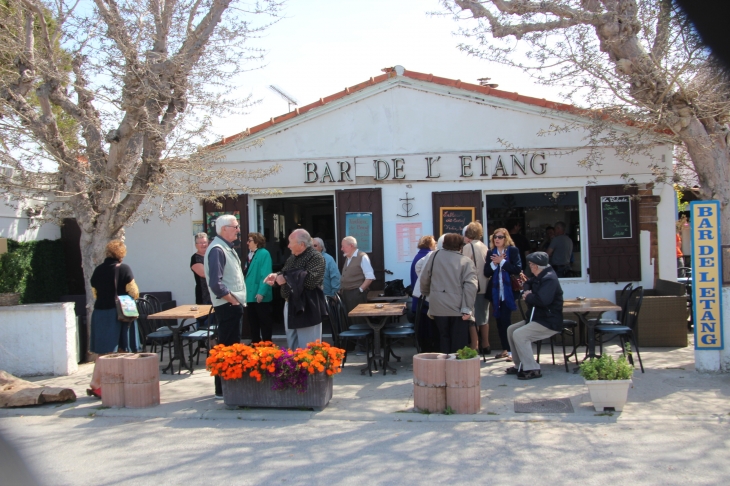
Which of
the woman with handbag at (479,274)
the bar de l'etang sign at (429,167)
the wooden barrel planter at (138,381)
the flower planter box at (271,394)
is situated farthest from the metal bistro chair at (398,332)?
the wooden barrel planter at (138,381)

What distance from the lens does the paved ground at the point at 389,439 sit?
4594 mm

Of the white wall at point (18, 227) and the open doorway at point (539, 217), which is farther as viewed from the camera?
the open doorway at point (539, 217)

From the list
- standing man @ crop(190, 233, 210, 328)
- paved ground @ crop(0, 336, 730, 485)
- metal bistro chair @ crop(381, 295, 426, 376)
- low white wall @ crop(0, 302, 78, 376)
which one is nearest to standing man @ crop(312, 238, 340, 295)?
metal bistro chair @ crop(381, 295, 426, 376)

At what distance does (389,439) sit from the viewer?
5383mm

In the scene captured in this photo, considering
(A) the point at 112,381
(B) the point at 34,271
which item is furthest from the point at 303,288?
(B) the point at 34,271

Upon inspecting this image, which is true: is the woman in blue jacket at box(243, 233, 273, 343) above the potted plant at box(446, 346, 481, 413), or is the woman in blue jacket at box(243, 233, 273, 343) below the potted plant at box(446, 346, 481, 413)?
above

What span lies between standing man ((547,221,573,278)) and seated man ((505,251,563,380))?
12.0ft

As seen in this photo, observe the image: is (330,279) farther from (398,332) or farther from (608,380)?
(608,380)

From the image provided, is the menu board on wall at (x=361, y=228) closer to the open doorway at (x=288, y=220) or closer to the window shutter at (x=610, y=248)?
the open doorway at (x=288, y=220)

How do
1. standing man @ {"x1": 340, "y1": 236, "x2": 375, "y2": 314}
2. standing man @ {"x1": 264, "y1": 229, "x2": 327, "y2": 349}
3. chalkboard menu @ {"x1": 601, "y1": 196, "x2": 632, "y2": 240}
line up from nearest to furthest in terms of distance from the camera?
standing man @ {"x1": 264, "y1": 229, "x2": 327, "y2": 349}
standing man @ {"x1": 340, "y1": 236, "x2": 375, "y2": 314}
chalkboard menu @ {"x1": 601, "y1": 196, "x2": 632, "y2": 240}

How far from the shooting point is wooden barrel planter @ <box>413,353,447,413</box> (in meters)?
5.98

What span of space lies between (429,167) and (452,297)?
345 centimetres

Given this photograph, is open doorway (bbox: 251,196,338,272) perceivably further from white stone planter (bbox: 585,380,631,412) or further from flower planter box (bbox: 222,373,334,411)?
white stone planter (bbox: 585,380,631,412)

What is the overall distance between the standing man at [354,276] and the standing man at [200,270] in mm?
1994
